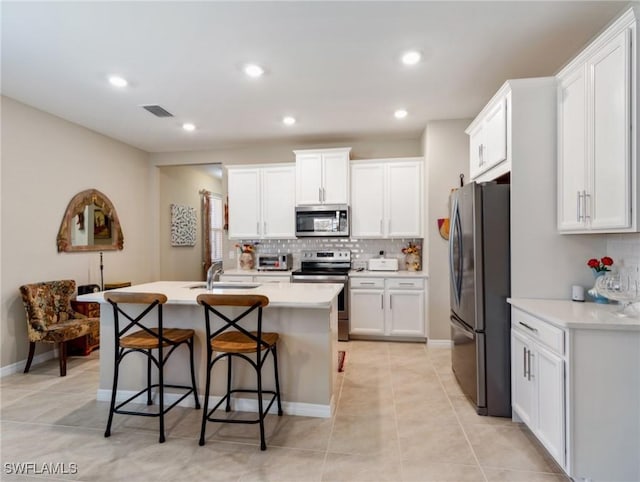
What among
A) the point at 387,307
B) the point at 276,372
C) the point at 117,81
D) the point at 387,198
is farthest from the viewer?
the point at 387,198

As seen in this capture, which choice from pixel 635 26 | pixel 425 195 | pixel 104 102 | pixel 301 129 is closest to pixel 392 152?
pixel 425 195

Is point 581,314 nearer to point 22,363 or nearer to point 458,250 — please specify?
point 458,250

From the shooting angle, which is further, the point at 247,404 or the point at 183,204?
the point at 183,204

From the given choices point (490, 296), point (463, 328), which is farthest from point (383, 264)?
point (490, 296)

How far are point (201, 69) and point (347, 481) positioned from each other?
128 inches

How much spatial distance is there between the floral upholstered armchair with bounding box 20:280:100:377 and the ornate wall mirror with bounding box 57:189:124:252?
0.58m

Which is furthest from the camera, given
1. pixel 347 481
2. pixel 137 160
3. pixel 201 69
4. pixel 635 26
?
pixel 137 160

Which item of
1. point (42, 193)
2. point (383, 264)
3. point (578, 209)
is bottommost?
point (383, 264)

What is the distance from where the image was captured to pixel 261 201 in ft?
16.3

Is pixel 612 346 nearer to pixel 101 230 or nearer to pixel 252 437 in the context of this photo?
pixel 252 437

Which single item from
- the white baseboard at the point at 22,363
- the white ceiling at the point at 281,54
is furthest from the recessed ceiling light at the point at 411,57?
the white baseboard at the point at 22,363

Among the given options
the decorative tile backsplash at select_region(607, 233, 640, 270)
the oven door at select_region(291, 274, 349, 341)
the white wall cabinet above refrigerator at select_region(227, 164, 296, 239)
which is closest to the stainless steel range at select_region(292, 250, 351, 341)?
the oven door at select_region(291, 274, 349, 341)

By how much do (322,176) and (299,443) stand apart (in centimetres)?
333

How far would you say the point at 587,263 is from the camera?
2373mm
